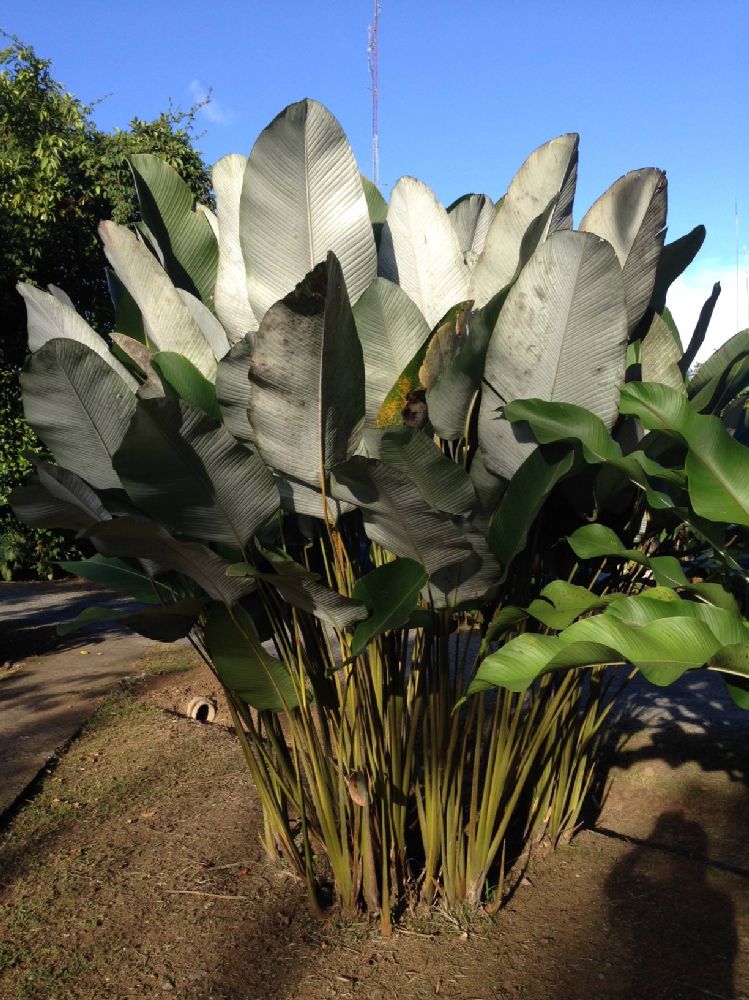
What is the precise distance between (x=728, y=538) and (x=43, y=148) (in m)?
8.20

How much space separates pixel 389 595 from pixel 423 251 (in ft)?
3.21

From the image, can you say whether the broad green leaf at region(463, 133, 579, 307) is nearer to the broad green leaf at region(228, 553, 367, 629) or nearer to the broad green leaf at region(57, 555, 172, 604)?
the broad green leaf at region(228, 553, 367, 629)

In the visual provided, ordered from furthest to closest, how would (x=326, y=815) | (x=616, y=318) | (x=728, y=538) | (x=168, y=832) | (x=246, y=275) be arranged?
(x=168, y=832)
(x=728, y=538)
(x=326, y=815)
(x=246, y=275)
(x=616, y=318)

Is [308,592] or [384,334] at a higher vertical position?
[384,334]

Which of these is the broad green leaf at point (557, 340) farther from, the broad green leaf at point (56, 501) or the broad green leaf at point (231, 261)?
the broad green leaf at point (56, 501)

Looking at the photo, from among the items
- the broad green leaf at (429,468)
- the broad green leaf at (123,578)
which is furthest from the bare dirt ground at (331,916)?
the broad green leaf at (429,468)

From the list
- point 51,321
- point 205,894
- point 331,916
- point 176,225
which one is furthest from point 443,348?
point 205,894

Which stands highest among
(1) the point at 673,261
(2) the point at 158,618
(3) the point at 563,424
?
(1) the point at 673,261

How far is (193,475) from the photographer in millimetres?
1901

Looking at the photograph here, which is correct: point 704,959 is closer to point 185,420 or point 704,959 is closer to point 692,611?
point 692,611

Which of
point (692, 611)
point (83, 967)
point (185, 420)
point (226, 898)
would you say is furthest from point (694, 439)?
point (83, 967)

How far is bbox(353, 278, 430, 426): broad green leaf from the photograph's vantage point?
2.04 meters

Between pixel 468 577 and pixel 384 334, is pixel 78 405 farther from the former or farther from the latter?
pixel 468 577

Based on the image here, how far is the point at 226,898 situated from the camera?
8.64ft
